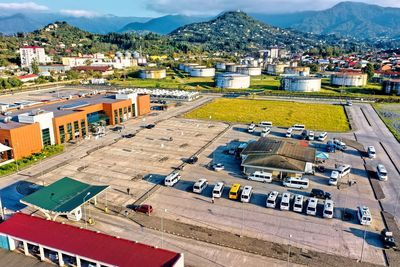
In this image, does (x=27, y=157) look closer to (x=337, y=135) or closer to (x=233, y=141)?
(x=233, y=141)

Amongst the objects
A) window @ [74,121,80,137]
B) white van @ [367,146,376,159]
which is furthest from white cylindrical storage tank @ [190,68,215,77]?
white van @ [367,146,376,159]

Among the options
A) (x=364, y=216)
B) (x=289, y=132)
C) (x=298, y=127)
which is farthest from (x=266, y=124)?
(x=364, y=216)

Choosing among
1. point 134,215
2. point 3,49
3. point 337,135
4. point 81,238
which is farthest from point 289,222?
point 3,49

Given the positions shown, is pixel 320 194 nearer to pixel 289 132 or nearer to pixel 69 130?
pixel 289 132

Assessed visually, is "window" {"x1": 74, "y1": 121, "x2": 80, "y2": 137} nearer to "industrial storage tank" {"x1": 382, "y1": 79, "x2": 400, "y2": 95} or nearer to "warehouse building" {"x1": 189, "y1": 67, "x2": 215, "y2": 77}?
"industrial storage tank" {"x1": 382, "y1": 79, "x2": 400, "y2": 95}

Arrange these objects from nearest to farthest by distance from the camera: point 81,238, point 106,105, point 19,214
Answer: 1. point 81,238
2. point 19,214
3. point 106,105

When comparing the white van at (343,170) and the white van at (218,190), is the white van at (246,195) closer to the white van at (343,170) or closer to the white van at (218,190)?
the white van at (218,190)

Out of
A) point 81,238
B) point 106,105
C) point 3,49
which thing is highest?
point 3,49
